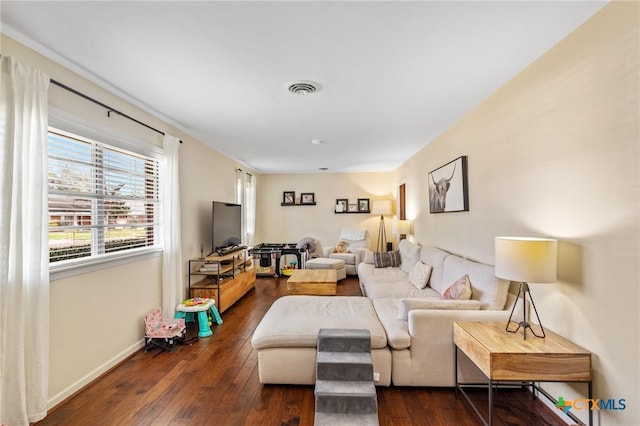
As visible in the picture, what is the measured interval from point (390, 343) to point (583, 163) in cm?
174

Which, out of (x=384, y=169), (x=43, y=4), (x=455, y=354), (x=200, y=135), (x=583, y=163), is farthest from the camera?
(x=384, y=169)

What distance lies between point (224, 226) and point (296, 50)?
3260 mm

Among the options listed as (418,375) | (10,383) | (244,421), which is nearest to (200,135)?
(10,383)

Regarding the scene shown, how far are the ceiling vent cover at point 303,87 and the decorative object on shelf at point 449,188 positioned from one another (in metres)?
1.87

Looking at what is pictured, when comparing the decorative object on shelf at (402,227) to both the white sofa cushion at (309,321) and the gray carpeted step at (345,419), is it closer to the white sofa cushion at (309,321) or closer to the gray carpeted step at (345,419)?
the white sofa cushion at (309,321)

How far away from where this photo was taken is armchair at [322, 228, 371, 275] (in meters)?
6.11

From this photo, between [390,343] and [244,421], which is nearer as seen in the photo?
[244,421]

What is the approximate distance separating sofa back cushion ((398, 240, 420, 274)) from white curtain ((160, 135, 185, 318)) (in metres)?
3.29

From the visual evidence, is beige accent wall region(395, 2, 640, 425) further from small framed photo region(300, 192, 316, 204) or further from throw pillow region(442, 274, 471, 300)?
small framed photo region(300, 192, 316, 204)

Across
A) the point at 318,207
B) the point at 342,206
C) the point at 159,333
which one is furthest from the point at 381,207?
the point at 159,333

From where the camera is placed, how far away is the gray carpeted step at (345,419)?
1.70 meters

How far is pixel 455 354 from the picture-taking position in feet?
6.75

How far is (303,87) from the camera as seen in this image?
2348mm

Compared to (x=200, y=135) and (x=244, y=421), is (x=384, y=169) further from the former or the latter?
(x=244, y=421)
